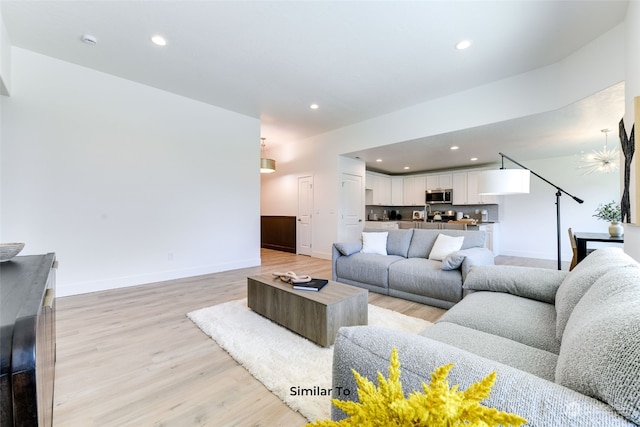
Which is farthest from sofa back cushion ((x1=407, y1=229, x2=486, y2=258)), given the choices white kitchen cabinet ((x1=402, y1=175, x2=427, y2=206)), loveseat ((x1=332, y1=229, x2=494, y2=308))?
white kitchen cabinet ((x1=402, y1=175, x2=427, y2=206))

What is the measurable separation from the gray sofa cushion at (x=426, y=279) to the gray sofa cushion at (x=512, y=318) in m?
0.90

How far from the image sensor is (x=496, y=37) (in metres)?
2.78

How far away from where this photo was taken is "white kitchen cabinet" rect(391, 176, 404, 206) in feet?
26.9

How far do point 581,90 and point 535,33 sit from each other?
0.91m

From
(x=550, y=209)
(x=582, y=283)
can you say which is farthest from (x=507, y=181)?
(x=550, y=209)

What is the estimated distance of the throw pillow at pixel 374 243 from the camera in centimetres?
387

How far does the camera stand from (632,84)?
227 centimetres

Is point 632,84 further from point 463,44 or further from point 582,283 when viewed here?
point 582,283

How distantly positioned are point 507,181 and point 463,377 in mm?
2438

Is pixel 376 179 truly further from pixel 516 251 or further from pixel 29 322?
pixel 29 322

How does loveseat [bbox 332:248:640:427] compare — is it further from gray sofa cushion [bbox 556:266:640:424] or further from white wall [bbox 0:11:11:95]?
white wall [bbox 0:11:11:95]

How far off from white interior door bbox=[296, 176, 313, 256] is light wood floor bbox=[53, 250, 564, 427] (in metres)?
3.48

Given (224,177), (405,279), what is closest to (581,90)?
(405,279)

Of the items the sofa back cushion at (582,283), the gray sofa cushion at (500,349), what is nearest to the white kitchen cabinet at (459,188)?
the sofa back cushion at (582,283)
